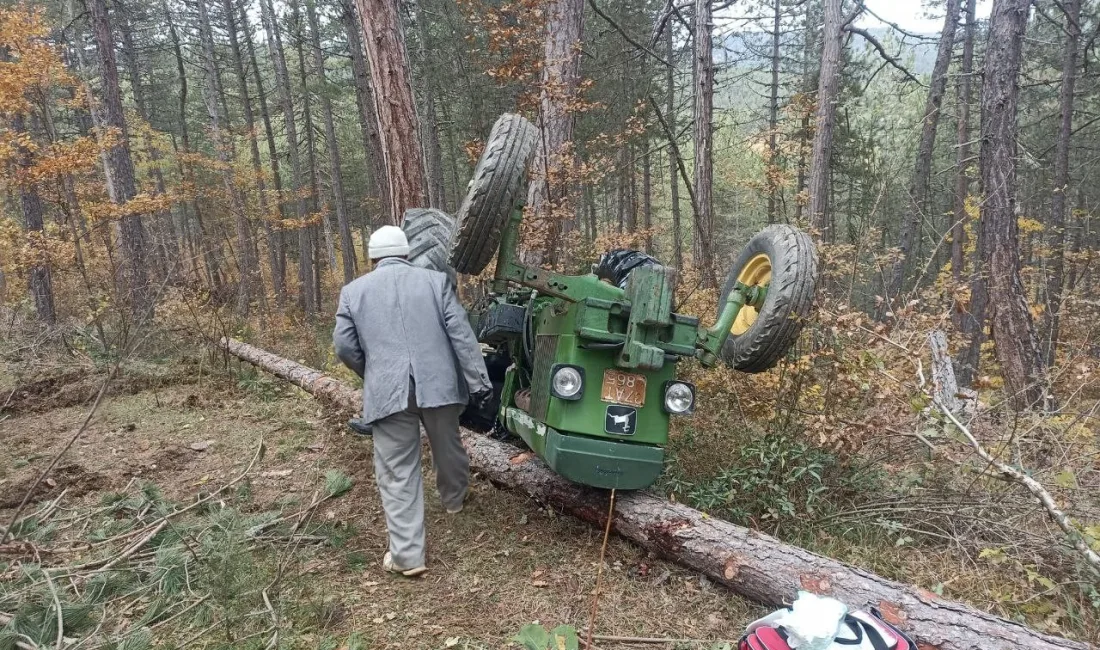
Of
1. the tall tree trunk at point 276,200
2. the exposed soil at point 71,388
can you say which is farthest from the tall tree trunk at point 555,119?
the tall tree trunk at point 276,200

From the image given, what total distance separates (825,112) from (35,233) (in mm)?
14270

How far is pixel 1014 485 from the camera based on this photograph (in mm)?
3965

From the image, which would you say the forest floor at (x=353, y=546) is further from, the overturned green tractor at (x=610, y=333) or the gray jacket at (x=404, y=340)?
the gray jacket at (x=404, y=340)

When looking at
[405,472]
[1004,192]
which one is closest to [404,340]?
[405,472]

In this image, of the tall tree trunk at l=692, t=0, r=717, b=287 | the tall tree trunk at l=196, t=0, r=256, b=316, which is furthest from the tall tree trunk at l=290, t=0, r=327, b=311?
the tall tree trunk at l=692, t=0, r=717, b=287

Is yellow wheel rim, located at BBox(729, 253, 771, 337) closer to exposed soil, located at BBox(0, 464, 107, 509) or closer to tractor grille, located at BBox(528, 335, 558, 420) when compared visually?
tractor grille, located at BBox(528, 335, 558, 420)

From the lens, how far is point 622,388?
368 centimetres

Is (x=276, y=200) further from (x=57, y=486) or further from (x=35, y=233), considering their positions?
(x=57, y=486)

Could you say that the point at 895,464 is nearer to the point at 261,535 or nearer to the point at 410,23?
the point at 261,535

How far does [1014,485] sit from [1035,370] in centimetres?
334

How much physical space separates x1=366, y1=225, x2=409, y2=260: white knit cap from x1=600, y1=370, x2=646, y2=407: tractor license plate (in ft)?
5.08

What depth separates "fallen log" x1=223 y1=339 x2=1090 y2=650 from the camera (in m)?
2.66

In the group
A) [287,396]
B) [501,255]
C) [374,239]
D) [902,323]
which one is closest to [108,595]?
[374,239]

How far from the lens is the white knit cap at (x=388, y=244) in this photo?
390 cm
